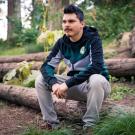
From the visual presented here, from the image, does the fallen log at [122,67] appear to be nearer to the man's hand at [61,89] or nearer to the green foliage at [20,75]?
the green foliage at [20,75]

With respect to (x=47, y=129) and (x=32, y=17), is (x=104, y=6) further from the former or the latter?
(x=32, y=17)

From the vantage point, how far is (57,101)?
5.58 metres

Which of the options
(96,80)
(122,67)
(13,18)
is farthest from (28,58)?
(13,18)

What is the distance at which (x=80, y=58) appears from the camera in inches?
184

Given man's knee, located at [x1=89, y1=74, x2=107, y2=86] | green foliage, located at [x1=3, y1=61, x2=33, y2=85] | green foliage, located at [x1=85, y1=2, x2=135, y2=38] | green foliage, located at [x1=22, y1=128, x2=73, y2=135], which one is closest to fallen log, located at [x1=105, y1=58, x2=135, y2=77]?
green foliage, located at [x1=3, y1=61, x2=33, y2=85]

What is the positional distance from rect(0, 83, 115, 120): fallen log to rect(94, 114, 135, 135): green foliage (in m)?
0.82

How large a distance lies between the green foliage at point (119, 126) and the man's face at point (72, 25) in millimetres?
1136

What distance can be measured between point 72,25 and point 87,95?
837 mm

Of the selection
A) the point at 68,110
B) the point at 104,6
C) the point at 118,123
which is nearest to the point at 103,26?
the point at 104,6

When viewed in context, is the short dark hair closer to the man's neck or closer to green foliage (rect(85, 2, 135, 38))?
the man's neck

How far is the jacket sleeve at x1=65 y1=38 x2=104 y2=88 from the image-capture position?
4445 millimetres

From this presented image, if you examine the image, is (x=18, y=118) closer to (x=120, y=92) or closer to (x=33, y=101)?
(x=33, y=101)

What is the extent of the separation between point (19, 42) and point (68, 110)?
15752mm

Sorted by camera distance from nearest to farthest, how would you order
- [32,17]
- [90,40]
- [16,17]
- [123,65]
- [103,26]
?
1. [90,40]
2. [123,65]
3. [103,26]
4. [16,17]
5. [32,17]
